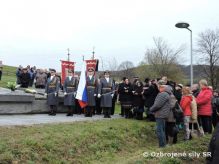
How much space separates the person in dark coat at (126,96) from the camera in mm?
15742

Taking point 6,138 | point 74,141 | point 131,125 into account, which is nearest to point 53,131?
point 74,141

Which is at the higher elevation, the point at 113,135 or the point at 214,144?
the point at 214,144

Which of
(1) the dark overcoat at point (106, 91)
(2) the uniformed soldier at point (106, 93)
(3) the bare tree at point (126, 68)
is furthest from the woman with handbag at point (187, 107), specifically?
(3) the bare tree at point (126, 68)

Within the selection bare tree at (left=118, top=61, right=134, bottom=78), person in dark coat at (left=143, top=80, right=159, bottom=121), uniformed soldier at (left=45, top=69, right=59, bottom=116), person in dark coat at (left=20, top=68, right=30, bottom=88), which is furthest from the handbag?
bare tree at (left=118, top=61, right=134, bottom=78)

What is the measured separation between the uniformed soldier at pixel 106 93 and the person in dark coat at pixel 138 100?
113 cm

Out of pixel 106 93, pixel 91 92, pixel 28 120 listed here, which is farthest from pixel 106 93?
pixel 28 120

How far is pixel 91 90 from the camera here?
642 inches

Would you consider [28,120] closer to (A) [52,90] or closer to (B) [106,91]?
(A) [52,90]

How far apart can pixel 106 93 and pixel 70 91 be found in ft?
5.07

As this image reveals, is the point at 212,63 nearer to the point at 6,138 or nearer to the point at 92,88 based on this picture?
the point at 92,88

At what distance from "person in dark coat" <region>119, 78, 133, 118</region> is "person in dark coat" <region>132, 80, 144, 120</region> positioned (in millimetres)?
249

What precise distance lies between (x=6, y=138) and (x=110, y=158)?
8.99 ft

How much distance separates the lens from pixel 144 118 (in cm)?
1598

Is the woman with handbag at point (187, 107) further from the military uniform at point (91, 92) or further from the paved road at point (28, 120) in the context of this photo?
the military uniform at point (91, 92)
